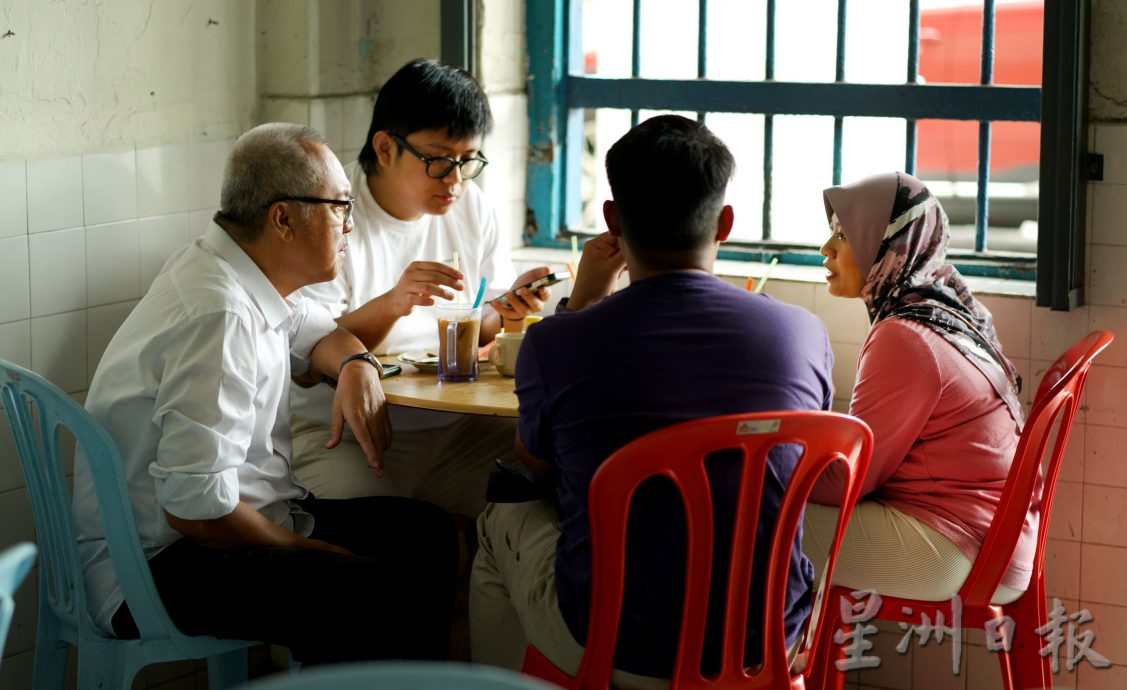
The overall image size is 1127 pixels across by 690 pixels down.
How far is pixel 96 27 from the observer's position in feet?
10.3

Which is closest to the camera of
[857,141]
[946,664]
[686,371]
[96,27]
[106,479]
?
[686,371]

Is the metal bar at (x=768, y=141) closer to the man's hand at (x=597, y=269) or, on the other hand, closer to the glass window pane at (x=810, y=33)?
the man's hand at (x=597, y=269)

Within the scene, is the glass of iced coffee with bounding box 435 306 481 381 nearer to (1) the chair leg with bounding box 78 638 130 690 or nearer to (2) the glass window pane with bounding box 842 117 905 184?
(1) the chair leg with bounding box 78 638 130 690

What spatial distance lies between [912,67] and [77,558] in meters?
2.53

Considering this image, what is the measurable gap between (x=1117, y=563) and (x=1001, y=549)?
2.82 ft

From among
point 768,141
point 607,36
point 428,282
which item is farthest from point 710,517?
point 607,36

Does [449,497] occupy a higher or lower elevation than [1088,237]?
lower

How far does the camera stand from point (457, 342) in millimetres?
2994

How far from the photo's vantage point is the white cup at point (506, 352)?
304 centimetres

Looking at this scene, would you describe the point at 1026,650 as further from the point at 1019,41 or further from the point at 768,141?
the point at 1019,41

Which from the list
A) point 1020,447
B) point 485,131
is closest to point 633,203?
point 1020,447

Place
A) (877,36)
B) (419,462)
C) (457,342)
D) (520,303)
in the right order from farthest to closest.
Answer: (877,36), (419,462), (520,303), (457,342)

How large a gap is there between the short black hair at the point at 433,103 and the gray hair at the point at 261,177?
0.72 metres

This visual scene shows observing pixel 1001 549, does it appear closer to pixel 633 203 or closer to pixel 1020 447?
pixel 1020 447
